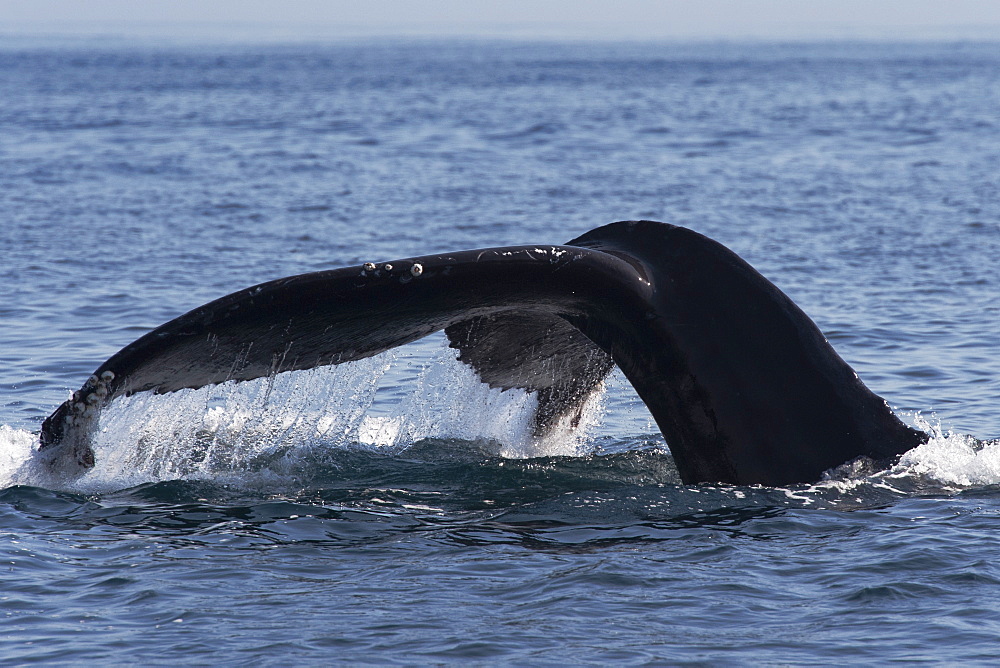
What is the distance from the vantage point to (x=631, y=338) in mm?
6574

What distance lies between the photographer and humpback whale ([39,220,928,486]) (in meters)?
5.90

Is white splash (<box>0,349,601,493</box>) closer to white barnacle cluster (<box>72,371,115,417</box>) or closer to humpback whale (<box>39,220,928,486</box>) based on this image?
white barnacle cluster (<box>72,371,115,417</box>)

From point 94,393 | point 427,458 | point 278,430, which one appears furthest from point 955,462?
point 94,393

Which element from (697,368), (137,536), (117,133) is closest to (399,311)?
(697,368)

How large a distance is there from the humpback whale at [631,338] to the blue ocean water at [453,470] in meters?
0.35

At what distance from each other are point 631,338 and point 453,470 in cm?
204

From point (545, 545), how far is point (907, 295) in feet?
31.5

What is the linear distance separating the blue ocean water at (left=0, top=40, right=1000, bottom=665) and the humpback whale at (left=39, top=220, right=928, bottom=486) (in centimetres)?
35

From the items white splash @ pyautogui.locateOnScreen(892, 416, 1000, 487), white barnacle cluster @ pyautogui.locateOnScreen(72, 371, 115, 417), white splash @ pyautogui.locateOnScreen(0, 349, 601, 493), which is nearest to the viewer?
white barnacle cluster @ pyautogui.locateOnScreen(72, 371, 115, 417)

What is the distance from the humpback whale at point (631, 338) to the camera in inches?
232

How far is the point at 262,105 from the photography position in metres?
45.4


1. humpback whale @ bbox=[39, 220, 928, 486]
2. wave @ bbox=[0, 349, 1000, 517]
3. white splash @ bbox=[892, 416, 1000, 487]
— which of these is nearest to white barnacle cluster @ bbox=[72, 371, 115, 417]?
humpback whale @ bbox=[39, 220, 928, 486]

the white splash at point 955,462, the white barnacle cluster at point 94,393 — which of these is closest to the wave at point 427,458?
the white splash at point 955,462

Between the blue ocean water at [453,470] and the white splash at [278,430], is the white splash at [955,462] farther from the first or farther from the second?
the white splash at [278,430]
